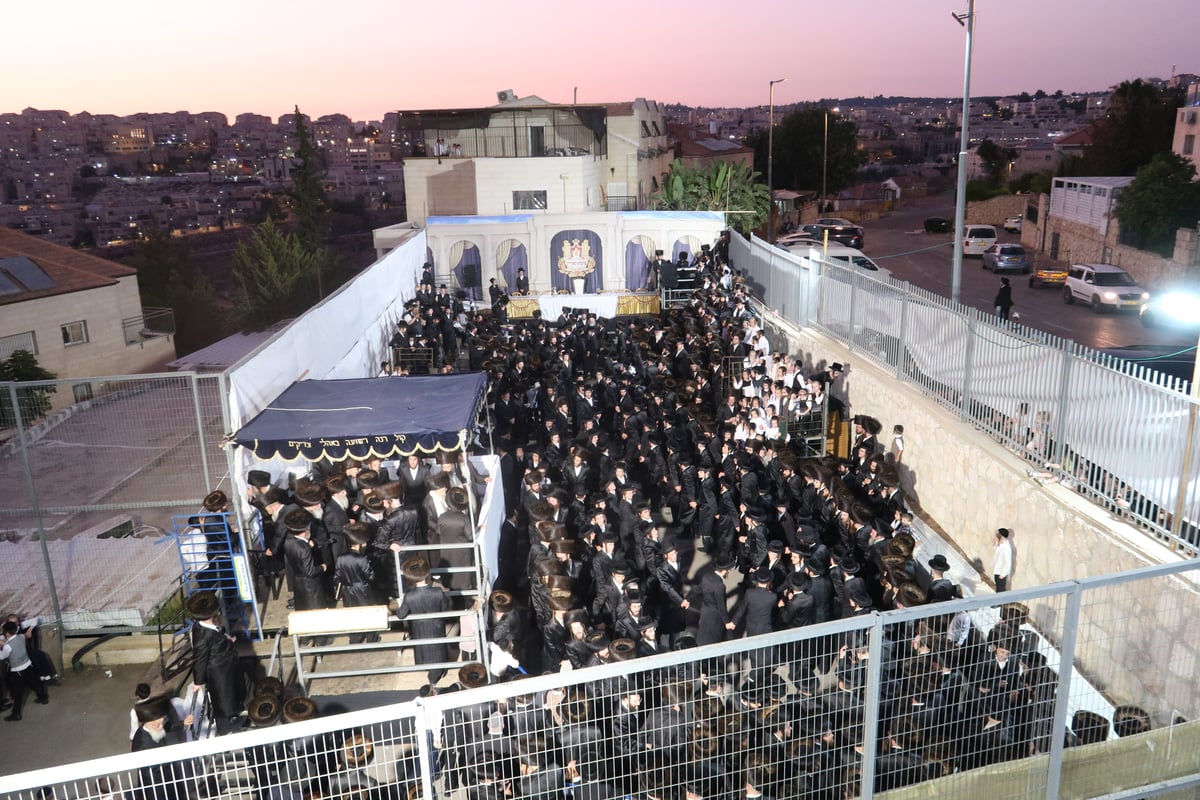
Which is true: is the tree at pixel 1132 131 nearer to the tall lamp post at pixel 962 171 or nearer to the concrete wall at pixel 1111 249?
the concrete wall at pixel 1111 249

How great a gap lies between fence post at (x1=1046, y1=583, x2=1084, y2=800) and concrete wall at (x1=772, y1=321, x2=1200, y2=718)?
0.63m

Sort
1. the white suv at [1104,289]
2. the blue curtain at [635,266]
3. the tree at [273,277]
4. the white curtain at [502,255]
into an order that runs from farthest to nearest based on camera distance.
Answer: the tree at [273,277] → the blue curtain at [635,266] → the white curtain at [502,255] → the white suv at [1104,289]

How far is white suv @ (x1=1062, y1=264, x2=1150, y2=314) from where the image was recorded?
24.0m

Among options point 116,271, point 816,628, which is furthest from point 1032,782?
point 116,271

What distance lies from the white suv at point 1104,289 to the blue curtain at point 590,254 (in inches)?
558

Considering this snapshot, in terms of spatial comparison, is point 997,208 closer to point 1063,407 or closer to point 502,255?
point 502,255

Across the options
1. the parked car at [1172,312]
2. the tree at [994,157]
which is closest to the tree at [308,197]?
the tree at [994,157]

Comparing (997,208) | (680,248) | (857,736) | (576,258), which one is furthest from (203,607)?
(997,208)

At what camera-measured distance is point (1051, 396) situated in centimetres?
920

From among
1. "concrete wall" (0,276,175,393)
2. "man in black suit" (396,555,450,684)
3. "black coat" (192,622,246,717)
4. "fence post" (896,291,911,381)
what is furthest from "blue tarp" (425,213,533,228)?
"black coat" (192,622,246,717)

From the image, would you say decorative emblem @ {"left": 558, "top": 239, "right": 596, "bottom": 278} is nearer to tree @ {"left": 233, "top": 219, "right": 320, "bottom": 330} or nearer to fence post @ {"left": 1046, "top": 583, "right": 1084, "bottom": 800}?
fence post @ {"left": 1046, "top": 583, "right": 1084, "bottom": 800}

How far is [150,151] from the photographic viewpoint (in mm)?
165500

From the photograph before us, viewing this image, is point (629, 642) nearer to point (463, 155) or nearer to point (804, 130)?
point (463, 155)

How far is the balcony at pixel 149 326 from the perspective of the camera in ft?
123
